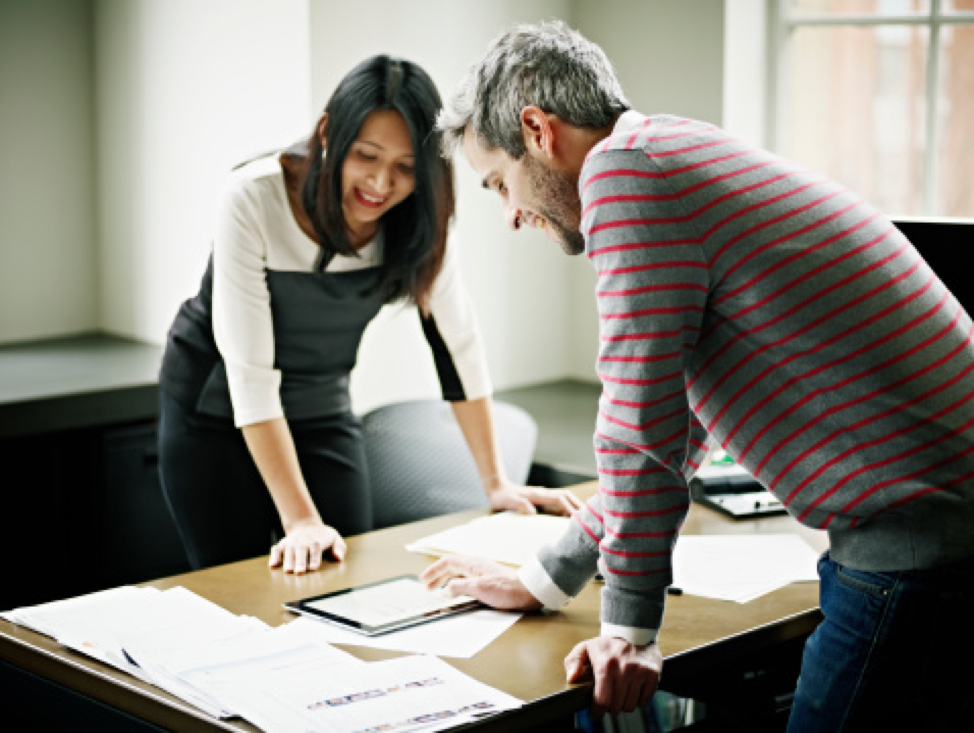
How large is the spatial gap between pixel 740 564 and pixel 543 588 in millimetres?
433

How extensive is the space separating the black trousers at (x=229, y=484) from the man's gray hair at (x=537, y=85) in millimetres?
1066

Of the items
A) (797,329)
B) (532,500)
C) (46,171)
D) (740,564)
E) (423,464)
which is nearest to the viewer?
(797,329)

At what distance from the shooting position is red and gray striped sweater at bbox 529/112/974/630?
5.38 feet

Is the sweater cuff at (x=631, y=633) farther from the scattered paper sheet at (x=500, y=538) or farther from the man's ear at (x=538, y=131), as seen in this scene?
the man's ear at (x=538, y=131)

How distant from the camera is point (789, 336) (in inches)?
65.2

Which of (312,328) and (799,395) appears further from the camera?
(312,328)

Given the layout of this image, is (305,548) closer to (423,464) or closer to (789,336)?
(423,464)

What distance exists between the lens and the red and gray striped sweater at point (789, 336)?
164 cm

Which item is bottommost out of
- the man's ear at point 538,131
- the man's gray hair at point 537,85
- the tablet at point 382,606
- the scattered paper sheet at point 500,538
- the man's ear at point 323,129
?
the scattered paper sheet at point 500,538

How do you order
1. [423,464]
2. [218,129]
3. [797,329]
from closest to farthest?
1. [797,329]
2. [423,464]
3. [218,129]

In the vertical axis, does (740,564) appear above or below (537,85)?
below

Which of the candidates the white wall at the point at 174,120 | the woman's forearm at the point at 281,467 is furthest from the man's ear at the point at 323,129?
the white wall at the point at 174,120

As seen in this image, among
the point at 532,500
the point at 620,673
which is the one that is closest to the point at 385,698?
the point at 620,673

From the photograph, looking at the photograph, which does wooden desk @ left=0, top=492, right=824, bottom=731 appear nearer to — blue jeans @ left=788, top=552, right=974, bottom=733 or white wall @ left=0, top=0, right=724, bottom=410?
blue jeans @ left=788, top=552, right=974, bottom=733
